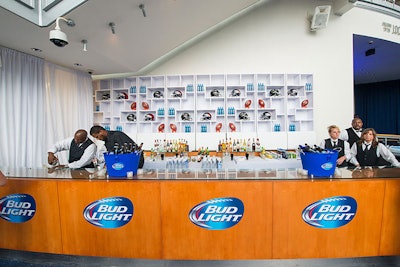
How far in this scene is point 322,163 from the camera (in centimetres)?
186

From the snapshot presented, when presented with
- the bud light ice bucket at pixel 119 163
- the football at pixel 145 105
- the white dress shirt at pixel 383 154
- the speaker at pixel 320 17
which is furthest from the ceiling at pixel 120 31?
the white dress shirt at pixel 383 154

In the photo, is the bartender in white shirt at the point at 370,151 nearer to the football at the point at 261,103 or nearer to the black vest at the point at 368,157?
the black vest at the point at 368,157

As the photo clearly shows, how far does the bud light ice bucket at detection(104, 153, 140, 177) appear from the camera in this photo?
1948 mm

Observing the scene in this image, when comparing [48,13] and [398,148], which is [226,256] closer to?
[48,13]

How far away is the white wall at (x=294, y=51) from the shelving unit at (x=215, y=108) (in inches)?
13.8

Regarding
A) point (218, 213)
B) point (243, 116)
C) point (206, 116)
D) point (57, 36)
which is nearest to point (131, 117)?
point (206, 116)

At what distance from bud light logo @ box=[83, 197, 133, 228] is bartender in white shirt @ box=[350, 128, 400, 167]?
289 centimetres

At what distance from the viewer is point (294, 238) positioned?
181 centimetres

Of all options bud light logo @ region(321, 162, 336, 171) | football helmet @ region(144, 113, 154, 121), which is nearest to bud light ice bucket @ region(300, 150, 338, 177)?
bud light logo @ region(321, 162, 336, 171)

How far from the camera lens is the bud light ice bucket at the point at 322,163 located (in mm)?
1850

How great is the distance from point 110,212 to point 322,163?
197 cm

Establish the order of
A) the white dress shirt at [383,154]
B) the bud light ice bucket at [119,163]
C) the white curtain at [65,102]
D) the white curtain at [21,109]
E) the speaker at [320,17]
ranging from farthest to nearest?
1. the speaker at [320,17]
2. the white curtain at [65,102]
3. the white curtain at [21,109]
4. the white dress shirt at [383,154]
5. the bud light ice bucket at [119,163]

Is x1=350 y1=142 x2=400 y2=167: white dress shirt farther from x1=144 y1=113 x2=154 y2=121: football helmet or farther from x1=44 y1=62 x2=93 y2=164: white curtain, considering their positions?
x1=44 y1=62 x2=93 y2=164: white curtain

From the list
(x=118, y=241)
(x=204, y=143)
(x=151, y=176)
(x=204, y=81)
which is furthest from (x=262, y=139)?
(x=118, y=241)
